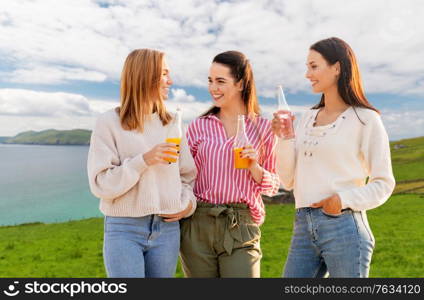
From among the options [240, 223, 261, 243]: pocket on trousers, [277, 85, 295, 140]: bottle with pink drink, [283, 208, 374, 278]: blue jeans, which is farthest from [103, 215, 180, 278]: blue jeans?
[277, 85, 295, 140]: bottle with pink drink

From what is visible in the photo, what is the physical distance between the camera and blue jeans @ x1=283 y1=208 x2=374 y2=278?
12.3 feet

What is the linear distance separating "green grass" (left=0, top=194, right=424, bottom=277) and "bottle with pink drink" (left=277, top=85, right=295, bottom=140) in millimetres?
8800

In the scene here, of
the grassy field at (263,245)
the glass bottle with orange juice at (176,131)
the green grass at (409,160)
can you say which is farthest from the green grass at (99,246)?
the green grass at (409,160)

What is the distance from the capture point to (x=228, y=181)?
4426mm

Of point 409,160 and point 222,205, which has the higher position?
point 222,205

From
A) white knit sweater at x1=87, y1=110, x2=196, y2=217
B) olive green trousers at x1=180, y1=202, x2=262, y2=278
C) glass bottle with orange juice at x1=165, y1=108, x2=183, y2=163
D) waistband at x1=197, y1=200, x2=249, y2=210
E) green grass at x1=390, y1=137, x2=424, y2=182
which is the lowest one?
green grass at x1=390, y1=137, x2=424, y2=182

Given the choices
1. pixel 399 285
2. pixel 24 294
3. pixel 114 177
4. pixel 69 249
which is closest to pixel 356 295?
pixel 399 285

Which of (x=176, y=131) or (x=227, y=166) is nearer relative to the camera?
(x=176, y=131)

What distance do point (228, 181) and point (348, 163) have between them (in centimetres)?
115

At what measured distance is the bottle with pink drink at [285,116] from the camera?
422cm

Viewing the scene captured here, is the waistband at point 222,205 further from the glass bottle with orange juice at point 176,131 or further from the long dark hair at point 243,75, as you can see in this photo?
the long dark hair at point 243,75

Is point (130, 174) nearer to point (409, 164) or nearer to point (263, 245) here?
point (263, 245)

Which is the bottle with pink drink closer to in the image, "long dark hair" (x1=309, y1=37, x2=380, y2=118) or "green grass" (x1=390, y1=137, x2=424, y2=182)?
"long dark hair" (x1=309, y1=37, x2=380, y2=118)

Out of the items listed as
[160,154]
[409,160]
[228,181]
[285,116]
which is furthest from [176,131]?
[409,160]
